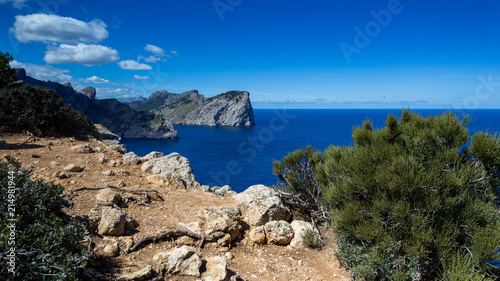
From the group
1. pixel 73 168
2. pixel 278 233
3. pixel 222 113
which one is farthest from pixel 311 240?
pixel 222 113

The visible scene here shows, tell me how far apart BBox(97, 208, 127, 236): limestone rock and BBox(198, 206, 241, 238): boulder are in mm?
2033

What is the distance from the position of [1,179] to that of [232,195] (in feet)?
22.9

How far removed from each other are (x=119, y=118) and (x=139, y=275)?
12105cm

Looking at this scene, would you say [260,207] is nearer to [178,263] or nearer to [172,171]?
[178,263]

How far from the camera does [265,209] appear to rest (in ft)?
26.6

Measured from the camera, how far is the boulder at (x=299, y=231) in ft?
25.1

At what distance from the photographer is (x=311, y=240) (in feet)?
24.8

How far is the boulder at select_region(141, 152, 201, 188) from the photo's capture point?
A: 31.9ft

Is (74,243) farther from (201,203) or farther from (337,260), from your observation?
(337,260)

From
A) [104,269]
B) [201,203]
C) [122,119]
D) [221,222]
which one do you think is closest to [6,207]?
[104,269]

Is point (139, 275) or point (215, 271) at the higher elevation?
point (139, 275)

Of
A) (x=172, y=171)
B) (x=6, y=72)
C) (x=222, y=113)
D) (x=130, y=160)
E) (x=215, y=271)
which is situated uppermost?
(x=6, y=72)

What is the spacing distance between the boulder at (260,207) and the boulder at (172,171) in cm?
258

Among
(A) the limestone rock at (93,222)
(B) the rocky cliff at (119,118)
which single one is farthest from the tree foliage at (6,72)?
(B) the rocky cliff at (119,118)
